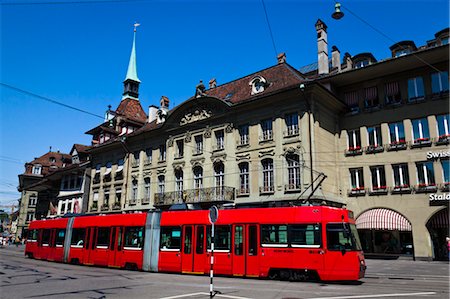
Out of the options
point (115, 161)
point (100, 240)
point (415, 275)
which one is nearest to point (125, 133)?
point (115, 161)

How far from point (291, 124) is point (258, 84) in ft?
16.8

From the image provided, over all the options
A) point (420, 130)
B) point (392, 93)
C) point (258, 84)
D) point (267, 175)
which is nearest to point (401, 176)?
point (420, 130)

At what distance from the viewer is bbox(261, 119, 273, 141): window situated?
28.5 meters

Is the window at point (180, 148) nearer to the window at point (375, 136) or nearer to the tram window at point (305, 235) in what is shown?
the window at point (375, 136)

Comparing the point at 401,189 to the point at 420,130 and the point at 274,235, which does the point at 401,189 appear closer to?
the point at 420,130

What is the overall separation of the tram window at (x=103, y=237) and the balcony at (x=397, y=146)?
64.9ft

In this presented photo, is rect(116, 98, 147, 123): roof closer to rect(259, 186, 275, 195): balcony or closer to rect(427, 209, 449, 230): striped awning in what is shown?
rect(259, 186, 275, 195): balcony

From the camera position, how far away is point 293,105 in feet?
89.5

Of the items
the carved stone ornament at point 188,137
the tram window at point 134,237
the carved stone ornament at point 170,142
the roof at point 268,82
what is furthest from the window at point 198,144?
the tram window at point 134,237

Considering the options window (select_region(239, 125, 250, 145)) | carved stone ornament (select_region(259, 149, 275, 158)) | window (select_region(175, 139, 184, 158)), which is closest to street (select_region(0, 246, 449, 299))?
carved stone ornament (select_region(259, 149, 275, 158))

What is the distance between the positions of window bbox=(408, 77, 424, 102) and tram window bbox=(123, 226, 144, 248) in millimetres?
20344

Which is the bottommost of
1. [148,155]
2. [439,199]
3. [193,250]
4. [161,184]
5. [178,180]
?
[193,250]

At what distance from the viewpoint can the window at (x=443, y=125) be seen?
2431cm

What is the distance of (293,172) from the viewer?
26.6 m
